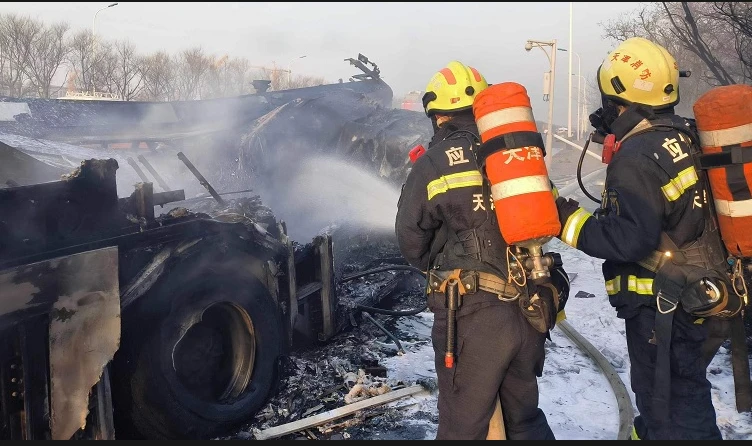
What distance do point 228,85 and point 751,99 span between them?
4401cm

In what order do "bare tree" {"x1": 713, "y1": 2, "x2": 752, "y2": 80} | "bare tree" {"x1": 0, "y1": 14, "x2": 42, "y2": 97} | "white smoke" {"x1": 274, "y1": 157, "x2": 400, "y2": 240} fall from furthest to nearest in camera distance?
"bare tree" {"x1": 0, "y1": 14, "x2": 42, "y2": 97}, "white smoke" {"x1": 274, "y1": 157, "x2": 400, "y2": 240}, "bare tree" {"x1": 713, "y1": 2, "x2": 752, "y2": 80}

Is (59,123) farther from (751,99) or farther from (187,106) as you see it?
(751,99)

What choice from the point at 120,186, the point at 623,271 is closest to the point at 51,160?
the point at 120,186

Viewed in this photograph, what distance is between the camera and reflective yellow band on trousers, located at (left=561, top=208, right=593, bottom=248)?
275 cm

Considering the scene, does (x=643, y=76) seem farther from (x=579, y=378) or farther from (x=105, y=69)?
(x=105, y=69)

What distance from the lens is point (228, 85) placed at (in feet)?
142

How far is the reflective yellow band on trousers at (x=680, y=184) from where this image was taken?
8.77 ft

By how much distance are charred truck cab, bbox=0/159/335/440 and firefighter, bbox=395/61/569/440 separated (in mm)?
1463

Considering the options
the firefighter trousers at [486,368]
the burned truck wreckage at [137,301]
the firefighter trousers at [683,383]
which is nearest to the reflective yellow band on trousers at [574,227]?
the firefighter trousers at [486,368]

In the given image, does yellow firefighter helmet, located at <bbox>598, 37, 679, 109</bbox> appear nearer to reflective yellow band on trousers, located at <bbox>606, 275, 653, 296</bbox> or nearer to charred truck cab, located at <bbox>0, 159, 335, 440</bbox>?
reflective yellow band on trousers, located at <bbox>606, 275, 653, 296</bbox>

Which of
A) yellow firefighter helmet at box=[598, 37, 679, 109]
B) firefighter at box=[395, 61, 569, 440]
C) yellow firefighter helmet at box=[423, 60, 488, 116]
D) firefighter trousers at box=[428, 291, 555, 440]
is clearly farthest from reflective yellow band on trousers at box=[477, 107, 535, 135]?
firefighter trousers at box=[428, 291, 555, 440]

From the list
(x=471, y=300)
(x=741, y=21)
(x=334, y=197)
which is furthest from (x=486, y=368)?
(x=334, y=197)

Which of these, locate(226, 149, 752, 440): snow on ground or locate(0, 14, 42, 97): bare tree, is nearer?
locate(226, 149, 752, 440): snow on ground

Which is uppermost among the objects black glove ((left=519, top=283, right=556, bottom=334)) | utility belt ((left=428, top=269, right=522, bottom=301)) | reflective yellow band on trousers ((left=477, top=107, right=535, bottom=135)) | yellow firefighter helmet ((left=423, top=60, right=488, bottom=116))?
yellow firefighter helmet ((left=423, top=60, right=488, bottom=116))
